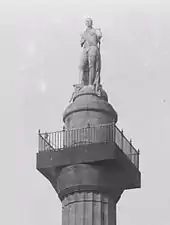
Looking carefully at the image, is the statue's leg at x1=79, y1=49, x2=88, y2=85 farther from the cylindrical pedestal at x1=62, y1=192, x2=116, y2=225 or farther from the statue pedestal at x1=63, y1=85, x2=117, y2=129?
the cylindrical pedestal at x1=62, y1=192, x2=116, y2=225

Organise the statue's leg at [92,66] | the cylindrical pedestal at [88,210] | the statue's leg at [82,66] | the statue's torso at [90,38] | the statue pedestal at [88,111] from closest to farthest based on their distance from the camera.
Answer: the cylindrical pedestal at [88,210] → the statue pedestal at [88,111] → the statue's leg at [92,66] → the statue's leg at [82,66] → the statue's torso at [90,38]

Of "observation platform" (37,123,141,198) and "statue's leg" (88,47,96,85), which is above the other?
"statue's leg" (88,47,96,85)

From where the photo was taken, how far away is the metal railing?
193 feet

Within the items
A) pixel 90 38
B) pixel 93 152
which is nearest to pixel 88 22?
pixel 90 38

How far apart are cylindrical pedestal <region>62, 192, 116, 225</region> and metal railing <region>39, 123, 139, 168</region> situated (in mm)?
2587

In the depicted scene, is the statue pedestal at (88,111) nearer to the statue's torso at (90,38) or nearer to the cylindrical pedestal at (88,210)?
the statue's torso at (90,38)

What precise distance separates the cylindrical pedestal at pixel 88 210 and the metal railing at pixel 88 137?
2587 millimetres

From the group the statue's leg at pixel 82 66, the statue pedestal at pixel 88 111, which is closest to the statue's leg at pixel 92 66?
the statue's leg at pixel 82 66

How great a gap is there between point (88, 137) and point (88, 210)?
3.78m

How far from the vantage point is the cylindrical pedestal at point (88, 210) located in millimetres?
58094

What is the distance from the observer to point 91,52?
62312mm

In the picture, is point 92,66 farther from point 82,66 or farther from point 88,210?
point 88,210

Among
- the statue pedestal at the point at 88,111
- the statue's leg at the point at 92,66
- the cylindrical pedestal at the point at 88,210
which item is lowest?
the cylindrical pedestal at the point at 88,210

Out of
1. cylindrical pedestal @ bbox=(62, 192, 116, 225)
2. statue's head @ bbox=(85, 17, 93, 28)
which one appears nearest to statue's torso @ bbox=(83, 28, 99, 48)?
statue's head @ bbox=(85, 17, 93, 28)
